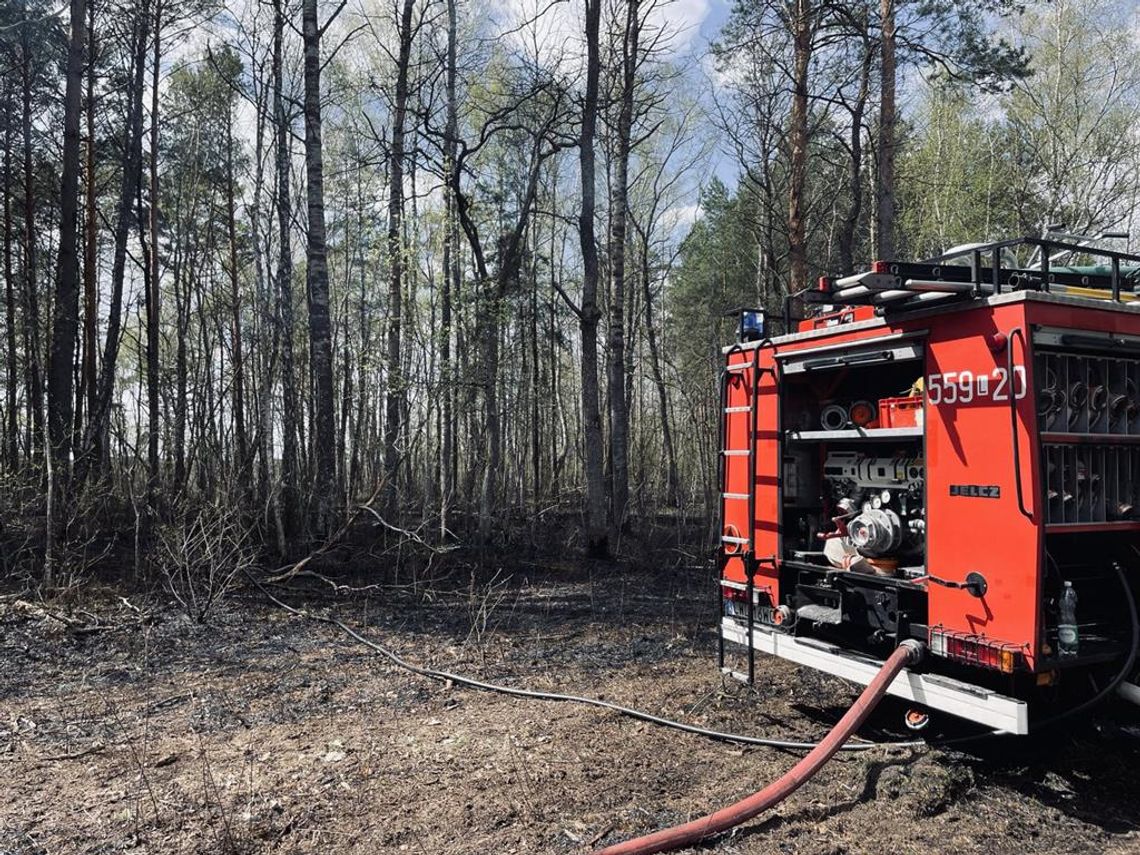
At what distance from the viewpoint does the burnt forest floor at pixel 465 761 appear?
381 cm

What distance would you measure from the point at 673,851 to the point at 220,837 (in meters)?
2.13

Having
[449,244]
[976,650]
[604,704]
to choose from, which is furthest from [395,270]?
[976,650]

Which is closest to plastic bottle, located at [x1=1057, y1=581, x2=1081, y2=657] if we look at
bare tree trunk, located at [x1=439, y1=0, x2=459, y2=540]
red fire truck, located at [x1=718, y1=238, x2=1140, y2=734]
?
red fire truck, located at [x1=718, y1=238, x2=1140, y2=734]

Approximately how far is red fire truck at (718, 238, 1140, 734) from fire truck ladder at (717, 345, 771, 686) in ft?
0.32

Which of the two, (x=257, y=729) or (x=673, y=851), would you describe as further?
(x=257, y=729)

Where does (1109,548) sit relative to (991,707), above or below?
above

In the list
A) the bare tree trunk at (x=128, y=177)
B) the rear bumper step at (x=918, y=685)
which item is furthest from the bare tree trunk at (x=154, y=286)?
the rear bumper step at (x=918, y=685)

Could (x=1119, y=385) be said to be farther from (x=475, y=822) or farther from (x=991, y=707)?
(x=475, y=822)

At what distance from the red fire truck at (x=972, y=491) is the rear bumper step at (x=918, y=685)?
0.04 feet

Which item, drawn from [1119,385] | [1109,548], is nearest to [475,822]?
[1109,548]

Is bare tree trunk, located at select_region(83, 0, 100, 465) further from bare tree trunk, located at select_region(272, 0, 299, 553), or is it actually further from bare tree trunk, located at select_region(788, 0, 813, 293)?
bare tree trunk, located at select_region(788, 0, 813, 293)

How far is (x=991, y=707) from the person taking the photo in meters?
4.01

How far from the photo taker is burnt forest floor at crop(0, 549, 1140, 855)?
381 cm

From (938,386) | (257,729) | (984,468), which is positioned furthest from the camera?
(257,729)
